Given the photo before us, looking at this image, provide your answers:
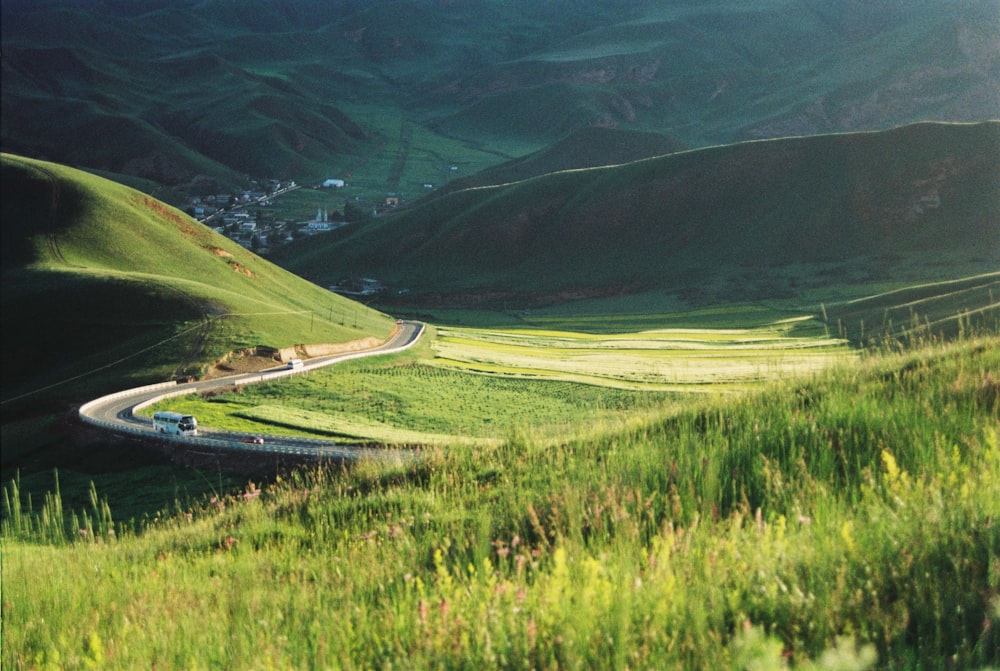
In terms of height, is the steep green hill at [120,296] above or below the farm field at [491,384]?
above

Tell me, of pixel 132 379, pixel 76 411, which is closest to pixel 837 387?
pixel 76 411

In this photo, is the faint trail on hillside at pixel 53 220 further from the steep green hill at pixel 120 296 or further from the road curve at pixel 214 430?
the road curve at pixel 214 430

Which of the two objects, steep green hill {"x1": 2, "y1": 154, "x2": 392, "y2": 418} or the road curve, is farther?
steep green hill {"x1": 2, "y1": 154, "x2": 392, "y2": 418}

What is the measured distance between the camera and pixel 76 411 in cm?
5088

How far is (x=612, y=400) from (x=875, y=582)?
2030 inches

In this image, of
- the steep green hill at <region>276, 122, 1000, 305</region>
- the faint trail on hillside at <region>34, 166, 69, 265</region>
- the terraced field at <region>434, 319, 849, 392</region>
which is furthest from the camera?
the steep green hill at <region>276, 122, 1000, 305</region>

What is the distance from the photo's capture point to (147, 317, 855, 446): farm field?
49531mm

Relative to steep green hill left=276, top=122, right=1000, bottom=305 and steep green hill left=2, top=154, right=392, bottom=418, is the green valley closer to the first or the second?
steep green hill left=2, top=154, right=392, bottom=418

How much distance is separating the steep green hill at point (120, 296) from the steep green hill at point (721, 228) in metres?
51.7

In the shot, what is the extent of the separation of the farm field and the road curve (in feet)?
5.99

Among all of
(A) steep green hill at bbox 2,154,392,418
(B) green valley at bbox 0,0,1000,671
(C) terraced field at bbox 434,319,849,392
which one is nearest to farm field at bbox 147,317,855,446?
(C) terraced field at bbox 434,319,849,392

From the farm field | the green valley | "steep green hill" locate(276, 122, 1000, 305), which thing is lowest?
the farm field

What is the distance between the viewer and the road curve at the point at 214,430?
129 ft

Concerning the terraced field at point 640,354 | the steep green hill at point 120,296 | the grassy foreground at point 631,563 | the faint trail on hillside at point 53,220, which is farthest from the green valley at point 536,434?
the terraced field at point 640,354
